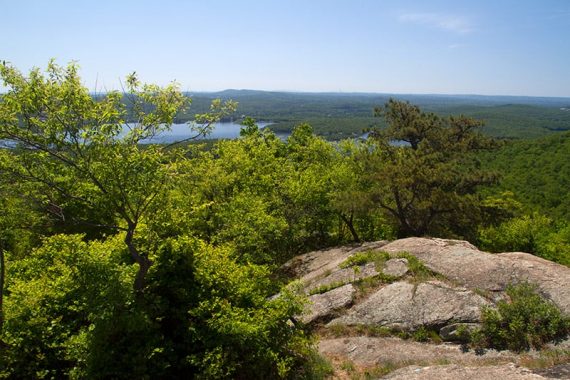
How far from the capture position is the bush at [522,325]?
11.6 m

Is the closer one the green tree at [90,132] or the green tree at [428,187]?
the green tree at [90,132]

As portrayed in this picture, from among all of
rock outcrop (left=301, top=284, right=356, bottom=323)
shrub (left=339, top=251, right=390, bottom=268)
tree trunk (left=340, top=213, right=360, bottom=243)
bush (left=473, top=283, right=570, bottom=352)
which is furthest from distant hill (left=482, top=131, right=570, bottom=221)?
bush (left=473, top=283, right=570, bottom=352)

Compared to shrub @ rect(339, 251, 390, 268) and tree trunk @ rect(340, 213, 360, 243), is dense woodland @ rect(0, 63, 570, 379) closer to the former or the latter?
shrub @ rect(339, 251, 390, 268)

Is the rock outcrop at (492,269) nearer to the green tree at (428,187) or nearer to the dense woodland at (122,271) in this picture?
the green tree at (428,187)

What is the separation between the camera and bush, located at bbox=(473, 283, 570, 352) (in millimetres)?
11648

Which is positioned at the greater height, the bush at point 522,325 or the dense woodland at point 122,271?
the dense woodland at point 122,271

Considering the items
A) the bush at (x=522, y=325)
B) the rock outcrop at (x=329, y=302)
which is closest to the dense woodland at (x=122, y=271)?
the rock outcrop at (x=329, y=302)

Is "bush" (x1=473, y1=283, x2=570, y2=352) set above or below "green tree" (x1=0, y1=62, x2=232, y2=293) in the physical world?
below

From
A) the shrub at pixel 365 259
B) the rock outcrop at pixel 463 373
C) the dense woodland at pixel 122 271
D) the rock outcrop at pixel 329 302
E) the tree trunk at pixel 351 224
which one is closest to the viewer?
the rock outcrop at pixel 463 373

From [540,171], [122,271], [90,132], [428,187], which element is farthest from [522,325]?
[540,171]

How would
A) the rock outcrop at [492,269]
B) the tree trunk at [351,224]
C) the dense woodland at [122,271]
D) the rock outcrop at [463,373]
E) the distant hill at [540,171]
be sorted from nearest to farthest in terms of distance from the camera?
the rock outcrop at [463,373] < the dense woodland at [122,271] < the rock outcrop at [492,269] < the tree trunk at [351,224] < the distant hill at [540,171]

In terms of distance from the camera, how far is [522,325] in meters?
11.9

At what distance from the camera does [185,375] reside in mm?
11055

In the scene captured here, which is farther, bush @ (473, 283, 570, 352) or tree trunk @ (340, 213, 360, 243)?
tree trunk @ (340, 213, 360, 243)
